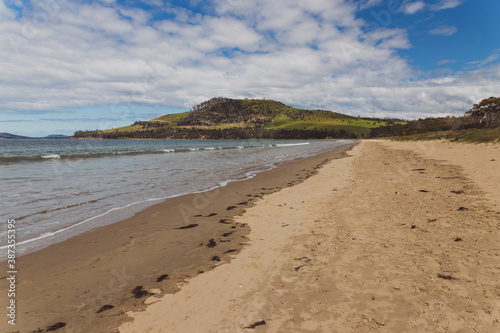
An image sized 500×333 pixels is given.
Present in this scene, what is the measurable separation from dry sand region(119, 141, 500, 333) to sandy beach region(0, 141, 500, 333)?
0.02 m

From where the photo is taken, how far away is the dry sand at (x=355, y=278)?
3629 mm

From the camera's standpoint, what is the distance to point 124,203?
11.9 meters

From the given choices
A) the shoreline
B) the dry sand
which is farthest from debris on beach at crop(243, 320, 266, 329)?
the shoreline

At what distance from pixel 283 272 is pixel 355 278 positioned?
1.34 metres

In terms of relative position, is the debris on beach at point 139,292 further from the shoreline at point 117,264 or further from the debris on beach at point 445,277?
the debris on beach at point 445,277

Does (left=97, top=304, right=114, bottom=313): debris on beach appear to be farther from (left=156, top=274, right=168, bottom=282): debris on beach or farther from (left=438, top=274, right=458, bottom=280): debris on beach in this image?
(left=438, top=274, right=458, bottom=280): debris on beach

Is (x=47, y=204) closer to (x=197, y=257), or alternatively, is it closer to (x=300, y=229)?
(x=197, y=257)

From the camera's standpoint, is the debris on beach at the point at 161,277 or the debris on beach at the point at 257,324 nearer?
the debris on beach at the point at 257,324

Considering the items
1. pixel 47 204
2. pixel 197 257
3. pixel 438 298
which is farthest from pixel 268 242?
pixel 47 204

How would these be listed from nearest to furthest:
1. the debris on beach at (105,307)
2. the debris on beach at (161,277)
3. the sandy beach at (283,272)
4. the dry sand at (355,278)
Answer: the dry sand at (355,278) → the sandy beach at (283,272) → the debris on beach at (105,307) → the debris on beach at (161,277)

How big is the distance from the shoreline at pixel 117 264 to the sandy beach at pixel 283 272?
3 centimetres

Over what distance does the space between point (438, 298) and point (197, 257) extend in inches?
188

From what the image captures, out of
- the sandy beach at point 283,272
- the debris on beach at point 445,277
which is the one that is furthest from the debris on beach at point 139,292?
the debris on beach at point 445,277

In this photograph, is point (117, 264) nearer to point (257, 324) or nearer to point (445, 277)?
point (257, 324)
